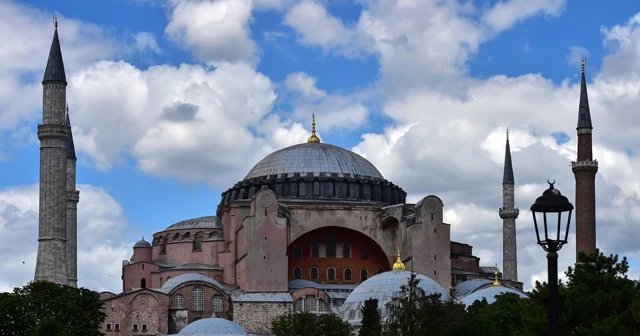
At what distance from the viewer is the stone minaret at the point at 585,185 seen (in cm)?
5283

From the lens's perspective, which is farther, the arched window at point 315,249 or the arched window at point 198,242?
the arched window at point 198,242

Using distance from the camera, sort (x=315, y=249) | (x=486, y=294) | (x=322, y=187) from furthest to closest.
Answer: (x=322, y=187) → (x=315, y=249) → (x=486, y=294)

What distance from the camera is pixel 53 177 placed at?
168ft

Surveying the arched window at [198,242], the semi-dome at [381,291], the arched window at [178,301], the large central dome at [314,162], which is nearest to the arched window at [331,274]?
the large central dome at [314,162]

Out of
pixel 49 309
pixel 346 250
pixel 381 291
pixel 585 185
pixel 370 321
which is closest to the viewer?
pixel 370 321

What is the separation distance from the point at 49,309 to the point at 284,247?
13.2m

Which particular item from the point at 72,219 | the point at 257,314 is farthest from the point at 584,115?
the point at 72,219

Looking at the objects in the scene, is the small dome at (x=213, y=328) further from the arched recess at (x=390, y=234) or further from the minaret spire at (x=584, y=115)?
the minaret spire at (x=584, y=115)

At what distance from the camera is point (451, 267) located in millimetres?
57906

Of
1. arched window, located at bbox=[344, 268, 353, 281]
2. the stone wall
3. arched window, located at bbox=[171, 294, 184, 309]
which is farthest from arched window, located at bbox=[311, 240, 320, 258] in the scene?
arched window, located at bbox=[171, 294, 184, 309]

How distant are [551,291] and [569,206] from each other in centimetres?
97

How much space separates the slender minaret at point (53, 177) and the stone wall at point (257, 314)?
7.13 metres

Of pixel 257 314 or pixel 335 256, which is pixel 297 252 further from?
pixel 257 314

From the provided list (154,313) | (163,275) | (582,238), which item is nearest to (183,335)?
(154,313)
